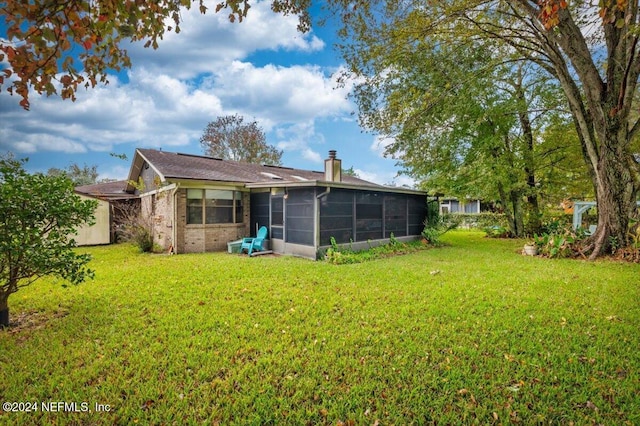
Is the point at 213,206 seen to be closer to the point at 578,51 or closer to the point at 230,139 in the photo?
the point at 578,51

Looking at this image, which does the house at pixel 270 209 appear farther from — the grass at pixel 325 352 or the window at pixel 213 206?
the grass at pixel 325 352

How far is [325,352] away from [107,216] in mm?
15145

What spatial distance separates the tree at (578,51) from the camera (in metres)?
8.61

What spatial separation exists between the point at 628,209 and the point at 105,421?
1427 centimetres

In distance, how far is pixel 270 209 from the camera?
477 inches

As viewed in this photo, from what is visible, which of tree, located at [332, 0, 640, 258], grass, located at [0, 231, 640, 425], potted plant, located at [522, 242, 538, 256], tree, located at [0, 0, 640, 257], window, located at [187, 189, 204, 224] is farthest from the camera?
window, located at [187, 189, 204, 224]

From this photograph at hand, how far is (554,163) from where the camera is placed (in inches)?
627

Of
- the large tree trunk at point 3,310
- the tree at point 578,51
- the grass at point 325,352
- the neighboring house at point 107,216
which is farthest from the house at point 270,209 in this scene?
the large tree trunk at point 3,310

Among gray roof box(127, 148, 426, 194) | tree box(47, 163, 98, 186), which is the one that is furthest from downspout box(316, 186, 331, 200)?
tree box(47, 163, 98, 186)

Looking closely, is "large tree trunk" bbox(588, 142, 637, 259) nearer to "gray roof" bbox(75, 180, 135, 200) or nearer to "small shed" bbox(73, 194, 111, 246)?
"small shed" bbox(73, 194, 111, 246)

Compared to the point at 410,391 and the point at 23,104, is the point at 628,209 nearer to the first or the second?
the point at 410,391

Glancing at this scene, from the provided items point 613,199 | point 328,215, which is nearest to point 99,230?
point 328,215

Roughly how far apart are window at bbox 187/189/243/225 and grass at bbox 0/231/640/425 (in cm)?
517

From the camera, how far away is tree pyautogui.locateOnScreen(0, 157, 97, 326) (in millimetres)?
3984
